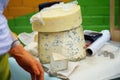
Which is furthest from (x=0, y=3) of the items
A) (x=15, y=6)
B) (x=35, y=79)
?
(x=15, y=6)

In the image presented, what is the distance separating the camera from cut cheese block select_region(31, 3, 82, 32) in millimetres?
1093

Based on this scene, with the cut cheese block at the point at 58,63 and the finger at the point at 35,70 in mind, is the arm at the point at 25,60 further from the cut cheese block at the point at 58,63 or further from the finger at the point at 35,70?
the cut cheese block at the point at 58,63

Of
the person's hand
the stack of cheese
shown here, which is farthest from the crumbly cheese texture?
the person's hand

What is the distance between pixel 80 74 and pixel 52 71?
11 cm

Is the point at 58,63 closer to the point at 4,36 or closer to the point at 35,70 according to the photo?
the point at 35,70

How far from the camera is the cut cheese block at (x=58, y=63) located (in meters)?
1.06

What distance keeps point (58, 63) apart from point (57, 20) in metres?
0.17

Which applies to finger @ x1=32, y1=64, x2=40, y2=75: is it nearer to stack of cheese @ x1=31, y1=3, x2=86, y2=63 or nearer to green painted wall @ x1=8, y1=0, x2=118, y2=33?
stack of cheese @ x1=31, y1=3, x2=86, y2=63

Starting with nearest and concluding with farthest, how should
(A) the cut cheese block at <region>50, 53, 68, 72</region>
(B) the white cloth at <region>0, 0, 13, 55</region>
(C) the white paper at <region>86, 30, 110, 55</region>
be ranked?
(B) the white cloth at <region>0, 0, 13, 55</region> < (A) the cut cheese block at <region>50, 53, 68, 72</region> < (C) the white paper at <region>86, 30, 110, 55</region>

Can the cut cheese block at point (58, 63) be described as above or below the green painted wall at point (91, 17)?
above

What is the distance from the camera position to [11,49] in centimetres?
91

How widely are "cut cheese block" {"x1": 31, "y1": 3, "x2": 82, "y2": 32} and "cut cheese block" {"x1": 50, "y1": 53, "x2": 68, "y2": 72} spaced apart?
4.3 inches

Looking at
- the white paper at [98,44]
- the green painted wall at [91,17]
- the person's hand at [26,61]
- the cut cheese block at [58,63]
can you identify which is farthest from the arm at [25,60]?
the green painted wall at [91,17]

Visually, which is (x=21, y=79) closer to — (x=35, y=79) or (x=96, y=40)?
(x=35, y=79)
